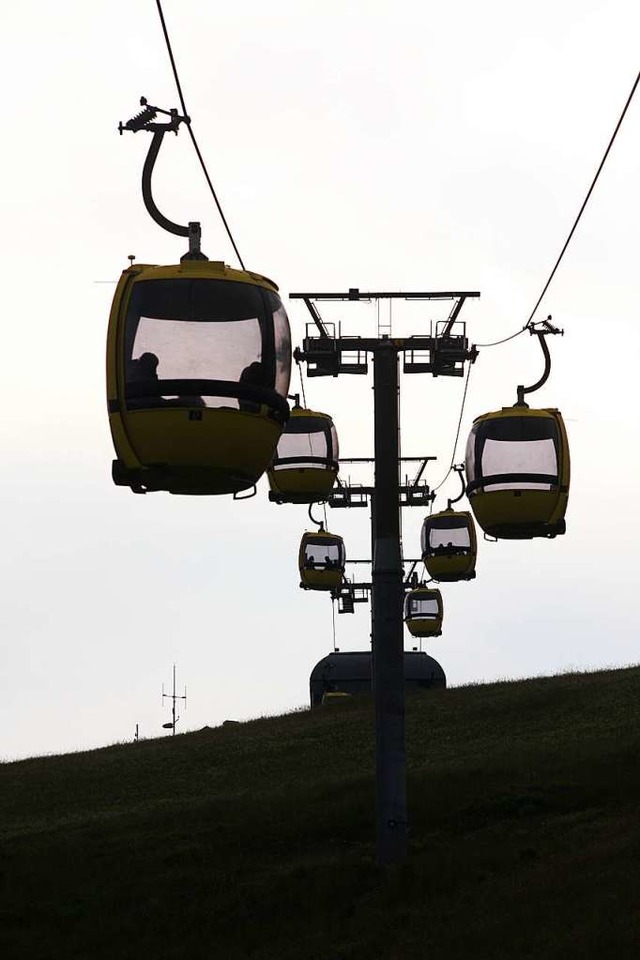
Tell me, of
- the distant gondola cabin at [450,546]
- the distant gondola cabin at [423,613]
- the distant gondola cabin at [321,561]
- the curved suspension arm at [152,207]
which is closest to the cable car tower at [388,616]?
the curved suspension arm at [152,207]

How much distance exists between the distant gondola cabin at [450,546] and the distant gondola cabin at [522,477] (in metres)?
21.4

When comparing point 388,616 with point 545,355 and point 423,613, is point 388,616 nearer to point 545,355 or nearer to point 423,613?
point 545,355

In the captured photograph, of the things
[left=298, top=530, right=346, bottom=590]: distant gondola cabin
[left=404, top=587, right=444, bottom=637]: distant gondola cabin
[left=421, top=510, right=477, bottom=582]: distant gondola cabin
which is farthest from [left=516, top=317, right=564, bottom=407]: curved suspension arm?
[left=404, top=587, right=444, bottom=637]: distant gondola cabin

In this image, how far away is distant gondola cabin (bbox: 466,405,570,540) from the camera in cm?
1894

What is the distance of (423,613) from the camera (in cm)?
5822

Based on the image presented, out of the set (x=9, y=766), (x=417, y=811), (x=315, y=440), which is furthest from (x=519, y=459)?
(x=9, y=766)

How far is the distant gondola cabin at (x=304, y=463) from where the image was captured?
25828 millimetres

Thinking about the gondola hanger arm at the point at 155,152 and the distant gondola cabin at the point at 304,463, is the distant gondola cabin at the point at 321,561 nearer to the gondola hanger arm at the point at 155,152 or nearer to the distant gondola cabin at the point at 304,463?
the distant gondola cabin at the point at 304,463

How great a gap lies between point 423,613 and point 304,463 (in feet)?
108

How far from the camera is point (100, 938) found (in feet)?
68.3

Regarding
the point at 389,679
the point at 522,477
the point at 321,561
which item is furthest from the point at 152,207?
the point at 321,561

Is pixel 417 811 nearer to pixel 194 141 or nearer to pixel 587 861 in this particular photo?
pixel 587 861

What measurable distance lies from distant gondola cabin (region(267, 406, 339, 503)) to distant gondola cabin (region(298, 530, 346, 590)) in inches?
850

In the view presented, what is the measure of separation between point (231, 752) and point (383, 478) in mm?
20716
